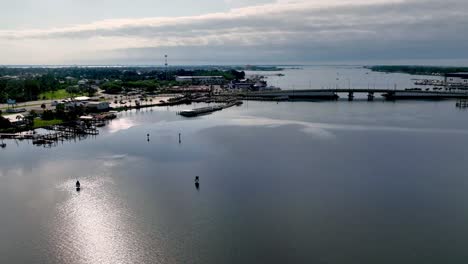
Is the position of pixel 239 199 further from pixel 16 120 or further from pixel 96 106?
pixel 96 106

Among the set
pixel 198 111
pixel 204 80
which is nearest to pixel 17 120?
pixel 198 111

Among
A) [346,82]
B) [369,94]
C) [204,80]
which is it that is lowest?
[369,94]

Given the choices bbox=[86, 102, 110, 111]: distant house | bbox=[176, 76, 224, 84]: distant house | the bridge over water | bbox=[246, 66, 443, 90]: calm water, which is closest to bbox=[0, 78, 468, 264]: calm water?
bbox=[86, 102, 110, 111]: distant house

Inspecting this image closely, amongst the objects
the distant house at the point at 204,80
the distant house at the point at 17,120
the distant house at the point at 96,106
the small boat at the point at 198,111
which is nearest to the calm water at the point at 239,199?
the distant house at the point at 17,120

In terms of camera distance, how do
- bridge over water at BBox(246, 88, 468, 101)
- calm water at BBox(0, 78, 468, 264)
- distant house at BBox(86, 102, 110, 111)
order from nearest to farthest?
calm water at BBox(0, 78, 468, 264) → distant house at BBox(86, 102, 110, 111) → bridge over water at BBox(246, 88, 468, 101)

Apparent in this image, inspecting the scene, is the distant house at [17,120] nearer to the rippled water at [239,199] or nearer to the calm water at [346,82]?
the rippled water at [239,199]

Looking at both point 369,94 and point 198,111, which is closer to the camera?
point 198,111

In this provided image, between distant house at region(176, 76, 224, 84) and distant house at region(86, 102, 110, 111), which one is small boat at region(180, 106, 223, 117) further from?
distant house at region(176, 76, 224, 84)
